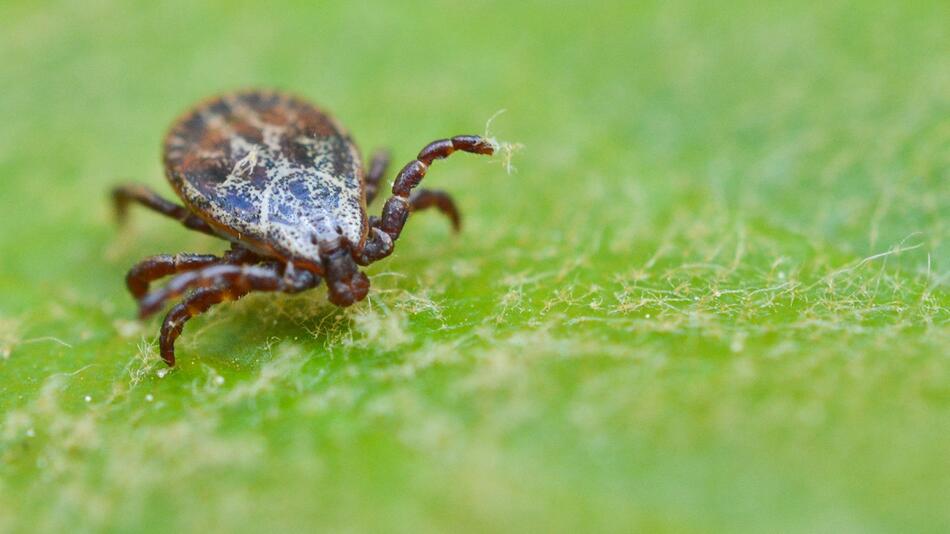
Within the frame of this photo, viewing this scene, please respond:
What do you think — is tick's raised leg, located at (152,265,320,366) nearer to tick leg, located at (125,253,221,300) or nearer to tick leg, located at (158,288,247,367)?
tick leg, located at (158,288,247,367)

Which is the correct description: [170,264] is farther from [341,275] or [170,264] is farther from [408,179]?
[408,179]

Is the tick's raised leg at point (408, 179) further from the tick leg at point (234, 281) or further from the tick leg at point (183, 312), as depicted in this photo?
the tick leg at point (183, 312)

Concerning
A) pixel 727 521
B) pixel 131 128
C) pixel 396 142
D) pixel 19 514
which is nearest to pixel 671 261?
pixel 727 521

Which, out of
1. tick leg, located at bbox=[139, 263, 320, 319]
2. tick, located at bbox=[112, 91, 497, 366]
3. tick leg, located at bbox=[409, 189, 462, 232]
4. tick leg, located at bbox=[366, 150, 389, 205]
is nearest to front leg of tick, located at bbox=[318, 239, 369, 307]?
tick, located at bbox=[112, 91, 497, 366]

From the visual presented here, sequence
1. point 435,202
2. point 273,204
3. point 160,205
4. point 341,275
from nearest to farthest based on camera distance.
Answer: point 341,275
point 273,204
point 435,202
point 160,205

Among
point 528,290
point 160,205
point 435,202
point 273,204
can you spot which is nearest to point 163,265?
point 273,204

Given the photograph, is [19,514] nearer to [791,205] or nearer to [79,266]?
[79,266]
